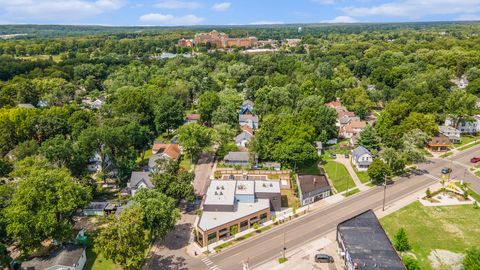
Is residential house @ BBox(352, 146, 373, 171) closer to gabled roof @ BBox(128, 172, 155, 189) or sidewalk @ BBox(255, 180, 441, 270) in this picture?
sidewalk @ BBox(255, 180, 441, 270)

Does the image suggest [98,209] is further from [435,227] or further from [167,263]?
[435,227]

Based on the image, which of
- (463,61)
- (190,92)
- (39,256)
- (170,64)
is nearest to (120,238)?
(39,256)

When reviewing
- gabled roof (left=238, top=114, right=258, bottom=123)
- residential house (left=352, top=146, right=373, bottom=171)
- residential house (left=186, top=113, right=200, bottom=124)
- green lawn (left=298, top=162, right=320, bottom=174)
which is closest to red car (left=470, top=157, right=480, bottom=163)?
residential house (left=352, top=146, right=373, bottom=171)

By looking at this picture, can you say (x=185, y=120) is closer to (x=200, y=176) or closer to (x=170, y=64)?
(x=200, y=176)

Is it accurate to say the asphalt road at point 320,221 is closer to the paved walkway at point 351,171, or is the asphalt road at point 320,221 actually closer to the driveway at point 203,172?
the paved walkway at point 351,171

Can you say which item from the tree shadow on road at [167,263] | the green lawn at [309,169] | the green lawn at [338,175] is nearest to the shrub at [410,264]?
the green lawn at [338,175]

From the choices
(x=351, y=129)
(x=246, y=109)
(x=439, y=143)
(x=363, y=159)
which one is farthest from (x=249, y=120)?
(x=439, y=143)

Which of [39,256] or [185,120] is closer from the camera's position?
[39,256]
